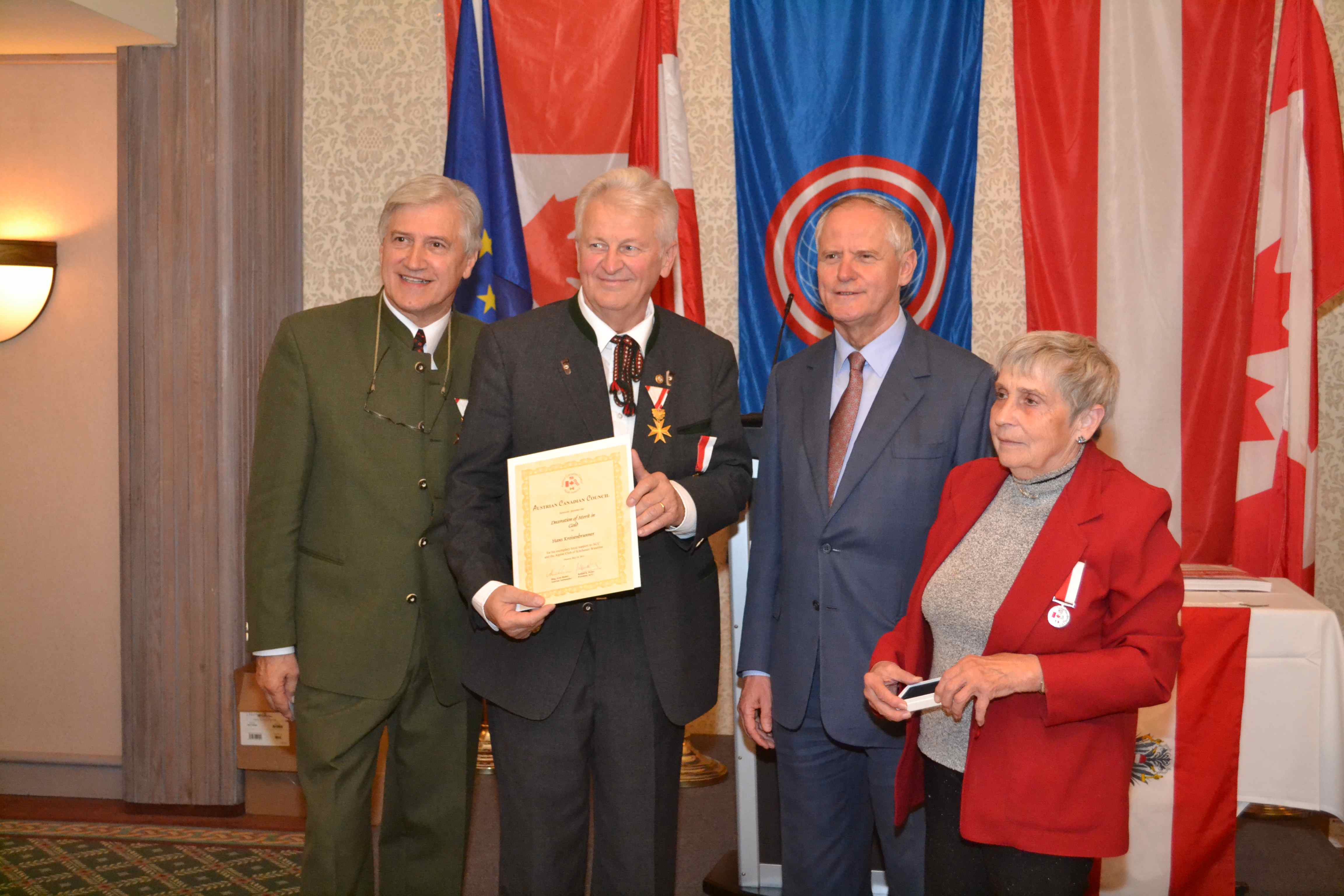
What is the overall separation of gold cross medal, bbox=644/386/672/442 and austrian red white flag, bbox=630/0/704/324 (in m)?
2.10

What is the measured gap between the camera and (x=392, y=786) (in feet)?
7.72

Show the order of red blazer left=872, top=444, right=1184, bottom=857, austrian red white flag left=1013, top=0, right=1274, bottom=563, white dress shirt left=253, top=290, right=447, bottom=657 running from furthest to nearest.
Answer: austrian red white flag left=1013, top=0, right=1274, bottom=563, white dress shirt left=253, top=290, right=447, bottom=657, red blazer left=872, top=444, right=1184, bottom=857

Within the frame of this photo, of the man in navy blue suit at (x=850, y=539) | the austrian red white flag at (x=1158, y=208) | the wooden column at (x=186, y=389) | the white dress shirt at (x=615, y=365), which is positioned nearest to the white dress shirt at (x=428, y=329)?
the white dress shirt at (x=615, y=365)

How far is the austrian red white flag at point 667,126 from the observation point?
13.7 ft

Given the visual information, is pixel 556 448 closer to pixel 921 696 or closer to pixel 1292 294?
pixel 921 696

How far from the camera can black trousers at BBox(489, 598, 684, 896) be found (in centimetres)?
202

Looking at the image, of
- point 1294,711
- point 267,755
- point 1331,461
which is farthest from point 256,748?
point 1331,461

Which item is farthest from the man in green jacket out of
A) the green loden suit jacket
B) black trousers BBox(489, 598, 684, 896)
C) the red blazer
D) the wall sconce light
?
the wall sconce light

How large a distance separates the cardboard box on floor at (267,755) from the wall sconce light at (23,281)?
1640mm

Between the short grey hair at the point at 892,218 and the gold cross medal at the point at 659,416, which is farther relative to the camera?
the short grey hair at the point at 892,218

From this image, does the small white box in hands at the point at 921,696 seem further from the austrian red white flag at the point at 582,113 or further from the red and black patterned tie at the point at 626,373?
Result: the austrian red white flag at the point at 582,113

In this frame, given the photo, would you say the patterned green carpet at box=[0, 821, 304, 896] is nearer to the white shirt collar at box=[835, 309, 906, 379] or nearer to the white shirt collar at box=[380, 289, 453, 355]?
the white shirt collar at box=[380, 289, 453, 355]

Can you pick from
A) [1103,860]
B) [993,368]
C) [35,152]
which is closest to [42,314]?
[35,152]

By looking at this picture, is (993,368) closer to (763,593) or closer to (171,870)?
(763,593)
